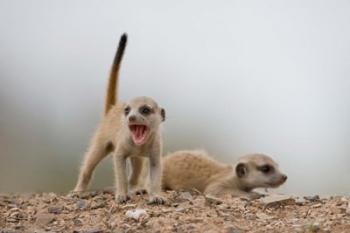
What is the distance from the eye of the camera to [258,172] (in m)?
7.62

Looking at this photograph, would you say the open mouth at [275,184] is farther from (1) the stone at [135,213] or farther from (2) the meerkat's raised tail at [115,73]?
(1) the stone at [135,213]

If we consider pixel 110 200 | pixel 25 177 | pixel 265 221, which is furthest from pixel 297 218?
pixel 25 177

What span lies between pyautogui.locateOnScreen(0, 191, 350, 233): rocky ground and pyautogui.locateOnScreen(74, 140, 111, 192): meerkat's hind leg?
Result: 63 centimetres

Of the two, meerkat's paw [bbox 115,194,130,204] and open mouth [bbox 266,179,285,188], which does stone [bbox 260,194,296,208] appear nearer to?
meerkat's paw [bbox 115,194,130,204]

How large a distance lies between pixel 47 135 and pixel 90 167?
12.2ft

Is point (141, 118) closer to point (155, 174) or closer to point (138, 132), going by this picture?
point (138, 132)

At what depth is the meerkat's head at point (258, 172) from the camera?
760 centimetres

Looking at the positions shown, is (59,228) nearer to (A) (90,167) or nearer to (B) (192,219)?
(B) (192,219)

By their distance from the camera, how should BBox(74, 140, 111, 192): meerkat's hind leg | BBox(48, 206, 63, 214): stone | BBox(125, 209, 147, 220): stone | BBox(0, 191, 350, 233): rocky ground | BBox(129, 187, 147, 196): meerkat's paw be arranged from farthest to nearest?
BBox(74, 140, 111, 192): meerkat's hind leg < BBox(129, 187, 147, 196): meerkat's paw < BBox(48, 206, 63, 214): stone < BBox(125, 209, 147, 220): stone < BBox(0, 191, 350, 233): rocky ground

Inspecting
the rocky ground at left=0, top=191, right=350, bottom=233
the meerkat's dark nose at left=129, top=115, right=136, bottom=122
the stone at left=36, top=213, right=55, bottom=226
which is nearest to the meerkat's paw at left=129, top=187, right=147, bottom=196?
the rocky ground at left=0, top=191, right=350, bottom=233

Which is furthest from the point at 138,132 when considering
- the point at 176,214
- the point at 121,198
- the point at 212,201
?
the point at 176,214

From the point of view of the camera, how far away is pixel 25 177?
364 inches

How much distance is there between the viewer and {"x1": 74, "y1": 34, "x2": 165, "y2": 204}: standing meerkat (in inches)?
245

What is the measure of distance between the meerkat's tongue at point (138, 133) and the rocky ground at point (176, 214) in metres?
0.42
